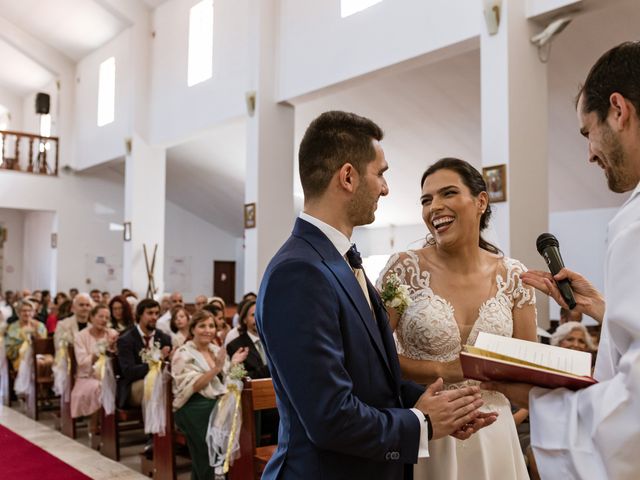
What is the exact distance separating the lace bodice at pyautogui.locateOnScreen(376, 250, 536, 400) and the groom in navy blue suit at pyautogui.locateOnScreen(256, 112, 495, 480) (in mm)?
511

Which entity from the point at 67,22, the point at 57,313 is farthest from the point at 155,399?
the point at 67,22

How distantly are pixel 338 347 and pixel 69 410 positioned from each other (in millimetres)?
6678

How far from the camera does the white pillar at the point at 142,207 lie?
14688mm

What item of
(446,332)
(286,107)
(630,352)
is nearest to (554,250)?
(446,332)

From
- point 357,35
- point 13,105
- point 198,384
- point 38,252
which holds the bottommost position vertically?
point 198,384

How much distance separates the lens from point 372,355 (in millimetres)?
1886

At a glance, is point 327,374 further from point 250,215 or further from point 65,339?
point 250,215

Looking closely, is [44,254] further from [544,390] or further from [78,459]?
[544,390]

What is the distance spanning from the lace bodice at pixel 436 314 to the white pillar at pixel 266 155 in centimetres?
751

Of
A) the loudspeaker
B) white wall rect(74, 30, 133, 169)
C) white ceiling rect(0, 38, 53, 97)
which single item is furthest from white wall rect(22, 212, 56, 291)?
white ceiling rect(0, 38, 53, 97)

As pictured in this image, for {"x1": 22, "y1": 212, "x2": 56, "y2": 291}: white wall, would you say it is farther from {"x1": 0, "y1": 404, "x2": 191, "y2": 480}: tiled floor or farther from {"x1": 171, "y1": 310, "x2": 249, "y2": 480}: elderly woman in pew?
{"x1": 171, "y1": 310, "x2": 249, "y2": 480}: elderly woman in pew

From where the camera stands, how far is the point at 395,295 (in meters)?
2.54

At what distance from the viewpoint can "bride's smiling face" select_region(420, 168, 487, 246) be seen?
2.69 m

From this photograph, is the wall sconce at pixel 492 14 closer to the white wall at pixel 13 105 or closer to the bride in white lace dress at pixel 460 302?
the bride in white lace dress at pixel 460 302
